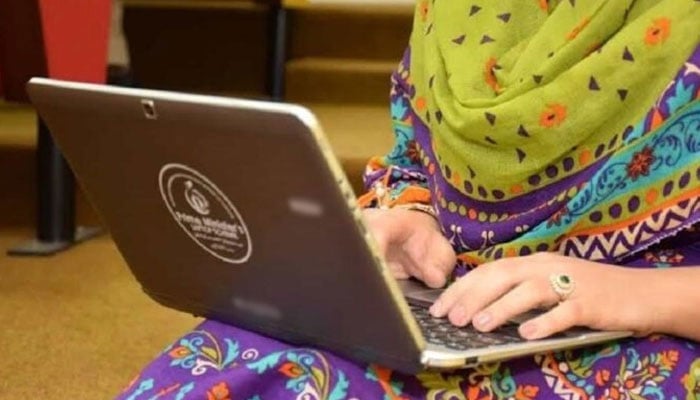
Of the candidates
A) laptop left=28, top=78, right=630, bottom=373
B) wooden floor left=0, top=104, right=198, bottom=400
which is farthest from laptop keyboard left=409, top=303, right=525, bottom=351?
wooden floor left=0, top=104, right=198, bottom=400

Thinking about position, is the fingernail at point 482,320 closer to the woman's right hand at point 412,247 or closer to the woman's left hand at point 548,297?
the woman's left hand at point 548,297

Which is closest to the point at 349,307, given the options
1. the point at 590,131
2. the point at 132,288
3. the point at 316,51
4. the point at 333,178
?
the point at 333,178

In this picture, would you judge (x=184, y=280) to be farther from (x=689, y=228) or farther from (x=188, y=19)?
(x=188, y=19)

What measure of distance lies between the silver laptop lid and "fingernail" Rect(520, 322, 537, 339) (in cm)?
9

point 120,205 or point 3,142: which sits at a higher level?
point 120,205

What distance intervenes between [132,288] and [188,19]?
1.14 metres

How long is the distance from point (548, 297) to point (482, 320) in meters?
0.04

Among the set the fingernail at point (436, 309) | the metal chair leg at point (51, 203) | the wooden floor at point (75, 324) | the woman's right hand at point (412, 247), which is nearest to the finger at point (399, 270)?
the woman's right hand at point (412, 247)

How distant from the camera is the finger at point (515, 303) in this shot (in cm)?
69

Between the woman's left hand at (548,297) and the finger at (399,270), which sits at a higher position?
the woman's left hand at (548,297)

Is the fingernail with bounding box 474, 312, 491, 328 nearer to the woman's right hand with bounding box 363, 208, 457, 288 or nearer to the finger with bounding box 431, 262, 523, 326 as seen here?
the finger with bounding box 431, 262, 523, 326

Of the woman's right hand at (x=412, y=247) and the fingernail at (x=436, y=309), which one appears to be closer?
the fingernail at (x=436, y=309)

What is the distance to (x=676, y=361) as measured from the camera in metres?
0.73

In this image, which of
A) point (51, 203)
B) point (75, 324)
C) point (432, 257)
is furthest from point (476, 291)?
point (51, 203)
